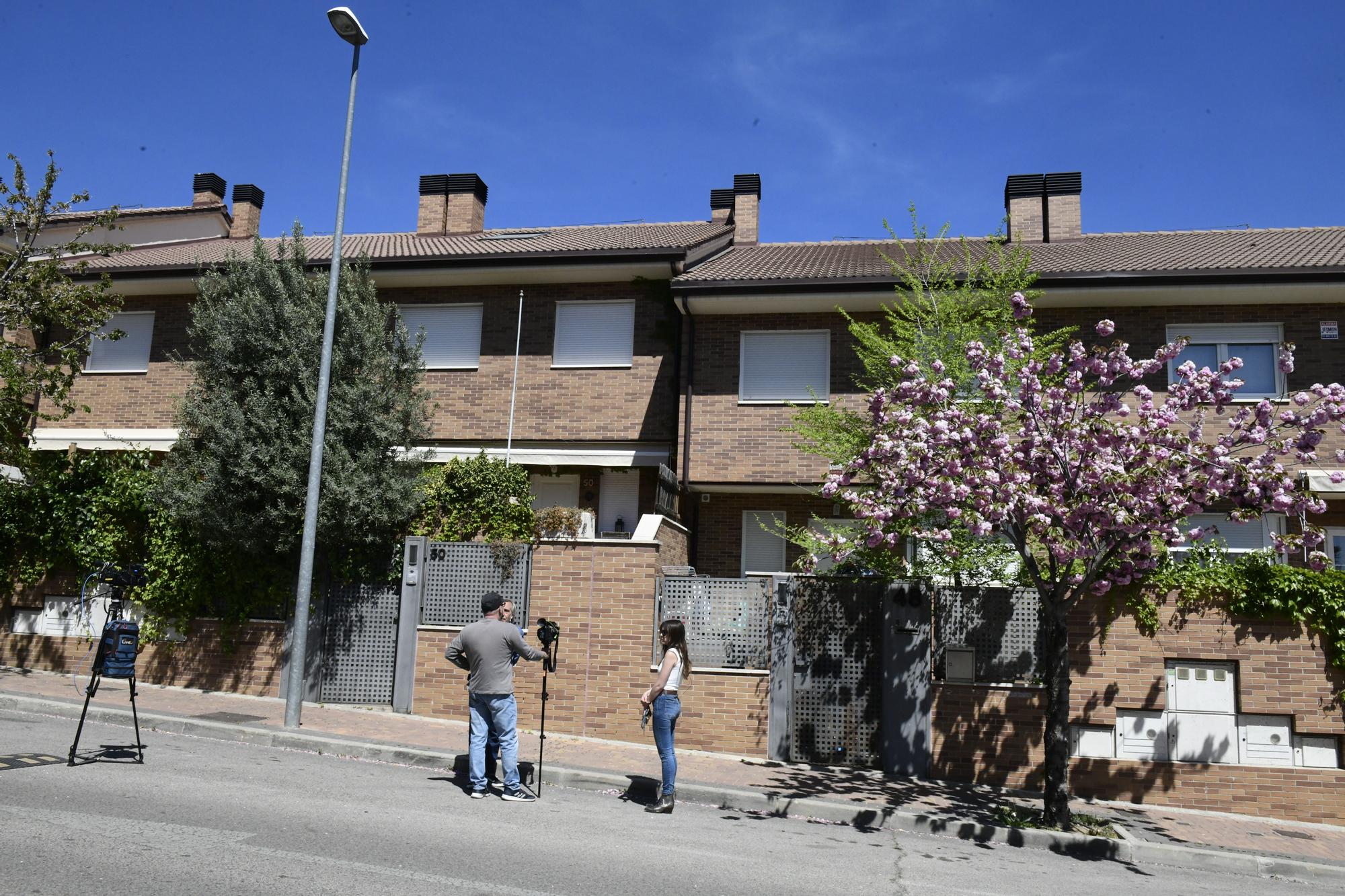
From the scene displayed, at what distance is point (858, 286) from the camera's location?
1546cm

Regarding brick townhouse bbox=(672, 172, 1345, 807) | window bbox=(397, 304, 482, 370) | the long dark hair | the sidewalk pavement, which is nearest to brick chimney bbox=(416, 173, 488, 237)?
window bbox=(397, 304, 482, 370)

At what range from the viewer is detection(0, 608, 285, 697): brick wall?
1370 centimetres

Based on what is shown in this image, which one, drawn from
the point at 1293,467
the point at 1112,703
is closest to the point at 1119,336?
the point at 1293,467

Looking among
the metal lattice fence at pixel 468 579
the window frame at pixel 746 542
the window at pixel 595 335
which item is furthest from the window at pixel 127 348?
the window frame at pixel 746 542

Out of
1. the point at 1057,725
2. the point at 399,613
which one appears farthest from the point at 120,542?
the point at 1057,725

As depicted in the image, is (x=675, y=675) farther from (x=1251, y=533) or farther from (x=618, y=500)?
(x=1251, y=533)

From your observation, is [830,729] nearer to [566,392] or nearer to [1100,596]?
[1100,596]

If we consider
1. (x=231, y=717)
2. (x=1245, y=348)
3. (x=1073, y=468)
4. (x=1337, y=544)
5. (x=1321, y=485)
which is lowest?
(x=231, y=717)

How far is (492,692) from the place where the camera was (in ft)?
28.1

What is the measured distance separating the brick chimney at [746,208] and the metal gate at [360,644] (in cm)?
1112

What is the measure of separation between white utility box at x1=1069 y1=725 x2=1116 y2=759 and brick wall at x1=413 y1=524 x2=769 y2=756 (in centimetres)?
332

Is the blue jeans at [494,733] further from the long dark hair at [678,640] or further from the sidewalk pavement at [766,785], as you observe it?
the long dark hair at [678,640]

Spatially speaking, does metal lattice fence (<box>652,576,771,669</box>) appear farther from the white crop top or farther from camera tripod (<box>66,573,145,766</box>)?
camera tripod (<box>66,573,145,766</box>)

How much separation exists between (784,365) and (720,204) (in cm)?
760
